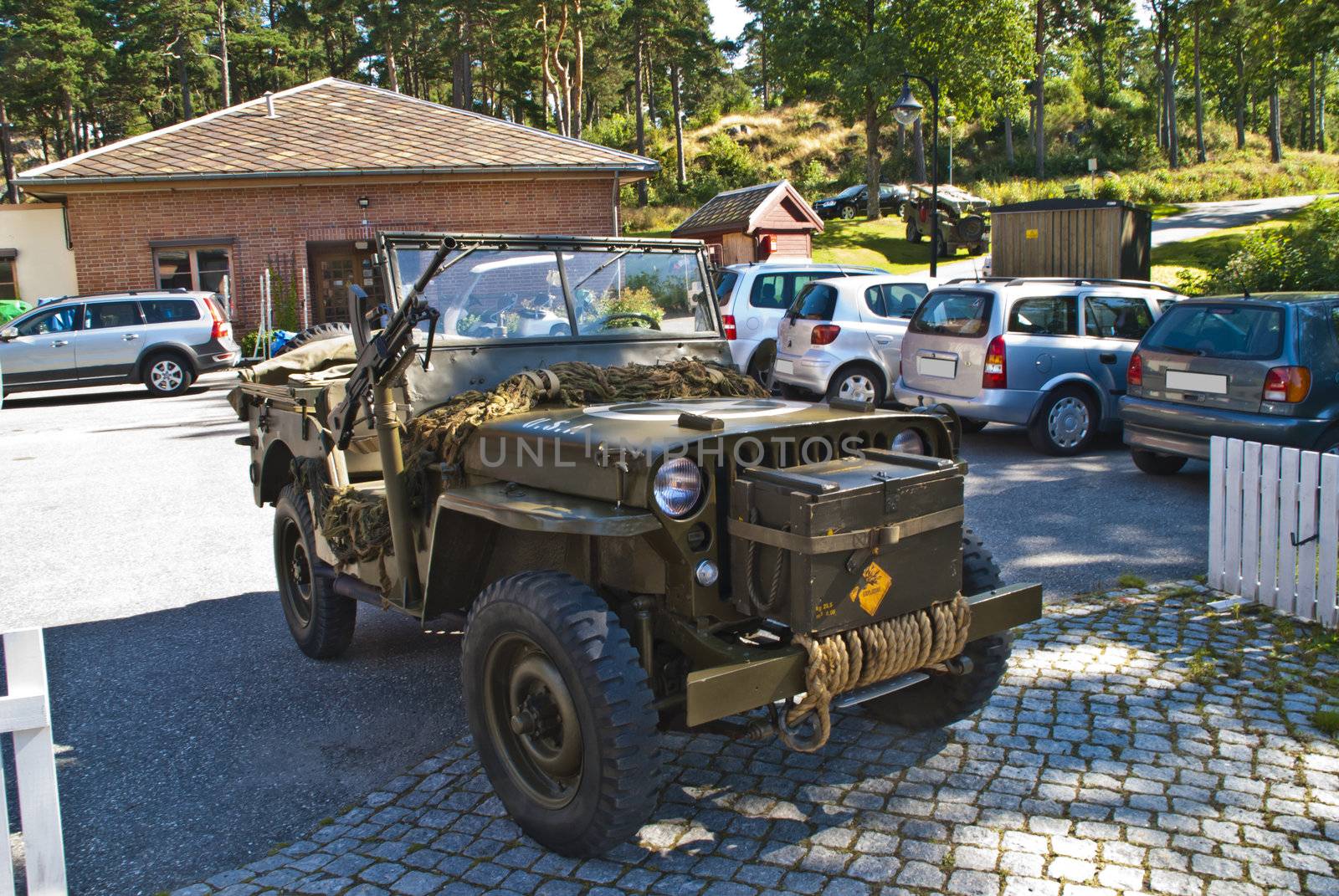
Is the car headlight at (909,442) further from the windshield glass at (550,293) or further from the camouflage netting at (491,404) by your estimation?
the windshield glass at (550,293)

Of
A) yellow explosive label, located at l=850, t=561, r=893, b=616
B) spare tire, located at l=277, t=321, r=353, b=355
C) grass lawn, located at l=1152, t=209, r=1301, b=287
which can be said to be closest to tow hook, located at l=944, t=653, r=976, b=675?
yellow explosive label, located at l=850, t=561, r=893, b=616

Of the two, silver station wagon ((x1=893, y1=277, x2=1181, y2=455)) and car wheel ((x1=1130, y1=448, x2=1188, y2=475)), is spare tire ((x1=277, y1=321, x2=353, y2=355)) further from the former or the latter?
car wheel ((x1=1130, y1=448, x2=1188, y2=475))

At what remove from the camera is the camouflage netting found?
13.6 feet

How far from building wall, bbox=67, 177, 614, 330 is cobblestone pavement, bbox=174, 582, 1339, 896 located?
1886 cm

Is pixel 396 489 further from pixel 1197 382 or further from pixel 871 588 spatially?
pixel 1197 382

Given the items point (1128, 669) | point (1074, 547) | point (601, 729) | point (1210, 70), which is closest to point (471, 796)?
point (601, 729)

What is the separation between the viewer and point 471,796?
3883 millimetres

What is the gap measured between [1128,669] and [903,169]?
49.1 m

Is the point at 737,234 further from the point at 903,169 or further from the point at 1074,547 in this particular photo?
the point at 903,169

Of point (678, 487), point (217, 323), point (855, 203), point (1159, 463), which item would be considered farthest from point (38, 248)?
point (855, 203)

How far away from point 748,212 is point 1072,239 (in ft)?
37.9

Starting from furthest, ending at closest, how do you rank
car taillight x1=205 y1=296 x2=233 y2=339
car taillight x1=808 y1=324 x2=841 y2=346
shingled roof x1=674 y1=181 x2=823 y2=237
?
shingled roof x1=674 y1=181 x2=823 y2=237
car taillight x1=205 y1=296 x2=233 y2=339
car taillight x1=808 y1=324 x2=841 y2=346

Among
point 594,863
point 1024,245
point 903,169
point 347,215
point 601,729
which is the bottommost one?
point 594,863

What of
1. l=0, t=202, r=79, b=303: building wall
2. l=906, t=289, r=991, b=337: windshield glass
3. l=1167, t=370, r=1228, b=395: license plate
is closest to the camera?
l=1167, t=370, r=1228, b=395: license plate
